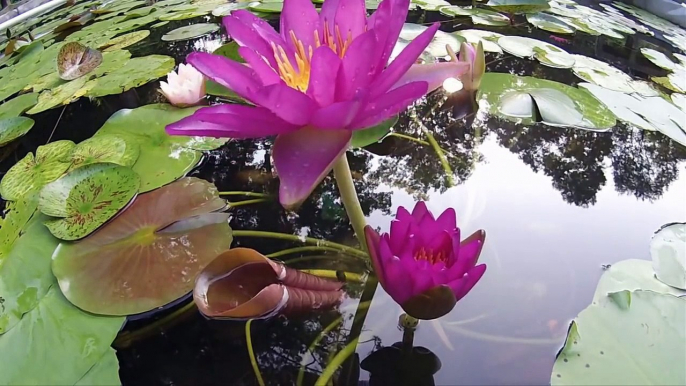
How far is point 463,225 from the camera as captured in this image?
834mm

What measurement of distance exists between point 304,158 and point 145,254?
396mm

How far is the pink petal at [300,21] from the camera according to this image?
25.9 inches

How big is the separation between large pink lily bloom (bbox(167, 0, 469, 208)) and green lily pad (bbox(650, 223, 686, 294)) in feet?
1.54

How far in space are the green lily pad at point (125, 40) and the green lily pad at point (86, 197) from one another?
37.6 inches

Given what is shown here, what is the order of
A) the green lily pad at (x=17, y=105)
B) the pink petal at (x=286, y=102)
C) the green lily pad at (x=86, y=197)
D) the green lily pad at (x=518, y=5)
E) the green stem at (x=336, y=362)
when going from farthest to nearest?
the green lily pad at (x=518, y=5), the green lily pad at (x=17, y=105), the green lily pad at (x=86, y=197), the green stem at (x=336, y=362), the pink petal at (x=286, y=102)

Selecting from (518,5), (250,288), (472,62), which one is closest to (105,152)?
(250,288)

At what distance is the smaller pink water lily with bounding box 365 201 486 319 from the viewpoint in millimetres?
537

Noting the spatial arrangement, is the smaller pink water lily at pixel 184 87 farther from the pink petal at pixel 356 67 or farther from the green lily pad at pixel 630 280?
the green lily pad at pixel 630 280

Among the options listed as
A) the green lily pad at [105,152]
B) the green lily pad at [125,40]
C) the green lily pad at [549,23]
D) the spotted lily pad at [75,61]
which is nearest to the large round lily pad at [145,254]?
the green lily pad at [105,152]

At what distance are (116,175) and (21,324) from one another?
1.07ft

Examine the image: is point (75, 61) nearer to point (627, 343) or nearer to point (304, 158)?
point (304, 158)

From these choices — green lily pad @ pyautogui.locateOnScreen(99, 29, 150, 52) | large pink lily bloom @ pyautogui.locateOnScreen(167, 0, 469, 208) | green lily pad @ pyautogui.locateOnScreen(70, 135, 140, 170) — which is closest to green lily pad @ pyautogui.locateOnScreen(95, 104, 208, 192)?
green lily pad @ pyautogui.locateOnScreen(70, 135, 140, 170)

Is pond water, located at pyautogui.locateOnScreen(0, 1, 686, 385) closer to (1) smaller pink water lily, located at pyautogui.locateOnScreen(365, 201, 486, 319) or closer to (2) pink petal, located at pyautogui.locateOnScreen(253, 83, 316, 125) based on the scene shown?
(1) smaller pink water lily, located at pyautogui.locateOnScreen(365, 201, 486, 319)

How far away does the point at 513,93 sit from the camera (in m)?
1.17
